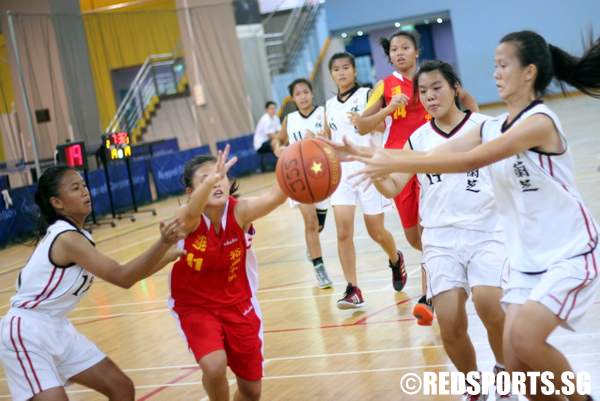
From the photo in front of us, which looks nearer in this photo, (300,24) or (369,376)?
(369,376)

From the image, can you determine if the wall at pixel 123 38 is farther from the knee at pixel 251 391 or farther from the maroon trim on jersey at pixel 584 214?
the maroon trim on jersey at pixel 584 214

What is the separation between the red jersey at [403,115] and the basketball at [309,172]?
249cm

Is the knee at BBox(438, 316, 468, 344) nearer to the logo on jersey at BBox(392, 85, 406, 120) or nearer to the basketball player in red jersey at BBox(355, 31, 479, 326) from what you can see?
the basketball player in red jersey at BBox(355, 31, 479, 326)

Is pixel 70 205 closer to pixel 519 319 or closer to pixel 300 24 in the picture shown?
pixel 519 319

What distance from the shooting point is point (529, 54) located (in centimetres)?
368

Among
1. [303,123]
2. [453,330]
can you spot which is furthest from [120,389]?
[303,123]

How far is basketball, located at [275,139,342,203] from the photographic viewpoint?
395cm

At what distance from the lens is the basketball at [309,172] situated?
3947 millimetres

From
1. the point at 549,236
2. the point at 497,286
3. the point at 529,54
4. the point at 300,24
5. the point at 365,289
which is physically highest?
the point at 300,24

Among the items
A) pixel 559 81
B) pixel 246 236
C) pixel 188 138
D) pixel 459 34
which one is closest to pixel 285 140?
pixel 246 236

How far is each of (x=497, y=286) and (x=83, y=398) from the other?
284 centimetres

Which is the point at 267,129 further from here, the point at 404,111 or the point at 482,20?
the point at 404,111

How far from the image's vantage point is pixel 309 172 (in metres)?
3.94

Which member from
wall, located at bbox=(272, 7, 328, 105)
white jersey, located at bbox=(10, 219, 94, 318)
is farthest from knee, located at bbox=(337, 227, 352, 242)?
wall, located at bbox=(272, 7, 328, 105)
